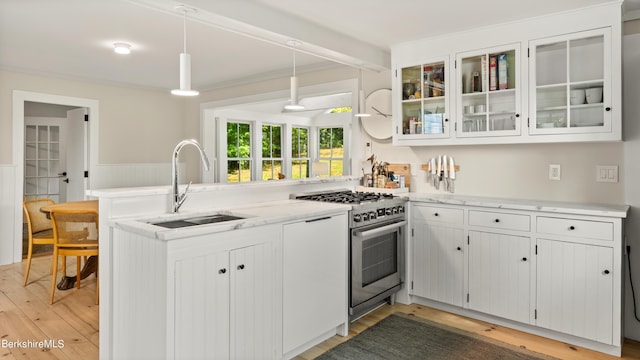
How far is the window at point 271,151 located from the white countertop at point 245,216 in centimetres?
410

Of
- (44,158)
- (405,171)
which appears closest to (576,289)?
(405,171)

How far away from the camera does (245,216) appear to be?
248 cm

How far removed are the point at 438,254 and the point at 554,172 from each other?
1.10m

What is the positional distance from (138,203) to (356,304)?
5.45 feet

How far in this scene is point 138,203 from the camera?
235 cm

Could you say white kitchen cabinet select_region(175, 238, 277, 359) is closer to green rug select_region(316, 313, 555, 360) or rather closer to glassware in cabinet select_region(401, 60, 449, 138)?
green rug select_region(316, 313, 555, 360)

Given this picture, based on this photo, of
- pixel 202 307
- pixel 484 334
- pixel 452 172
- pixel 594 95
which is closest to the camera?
pixel 202 307

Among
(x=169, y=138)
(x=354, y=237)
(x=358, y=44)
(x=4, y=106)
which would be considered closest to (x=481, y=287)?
(x=354, y=237)

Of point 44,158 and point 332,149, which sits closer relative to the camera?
point 44,158

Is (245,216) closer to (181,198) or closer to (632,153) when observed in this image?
(181,198)

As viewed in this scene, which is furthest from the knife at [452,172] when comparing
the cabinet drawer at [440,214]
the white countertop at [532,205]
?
the cabinet drawer at [440,214]

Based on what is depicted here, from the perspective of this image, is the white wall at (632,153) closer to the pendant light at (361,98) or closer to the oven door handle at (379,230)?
the oven door handle at (379,230)

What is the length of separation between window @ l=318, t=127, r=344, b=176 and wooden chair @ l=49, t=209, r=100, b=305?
160 inches

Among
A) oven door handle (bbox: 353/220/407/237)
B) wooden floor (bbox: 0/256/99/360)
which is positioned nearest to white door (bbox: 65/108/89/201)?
wooden floor (bbox: 0/256/99/360)
